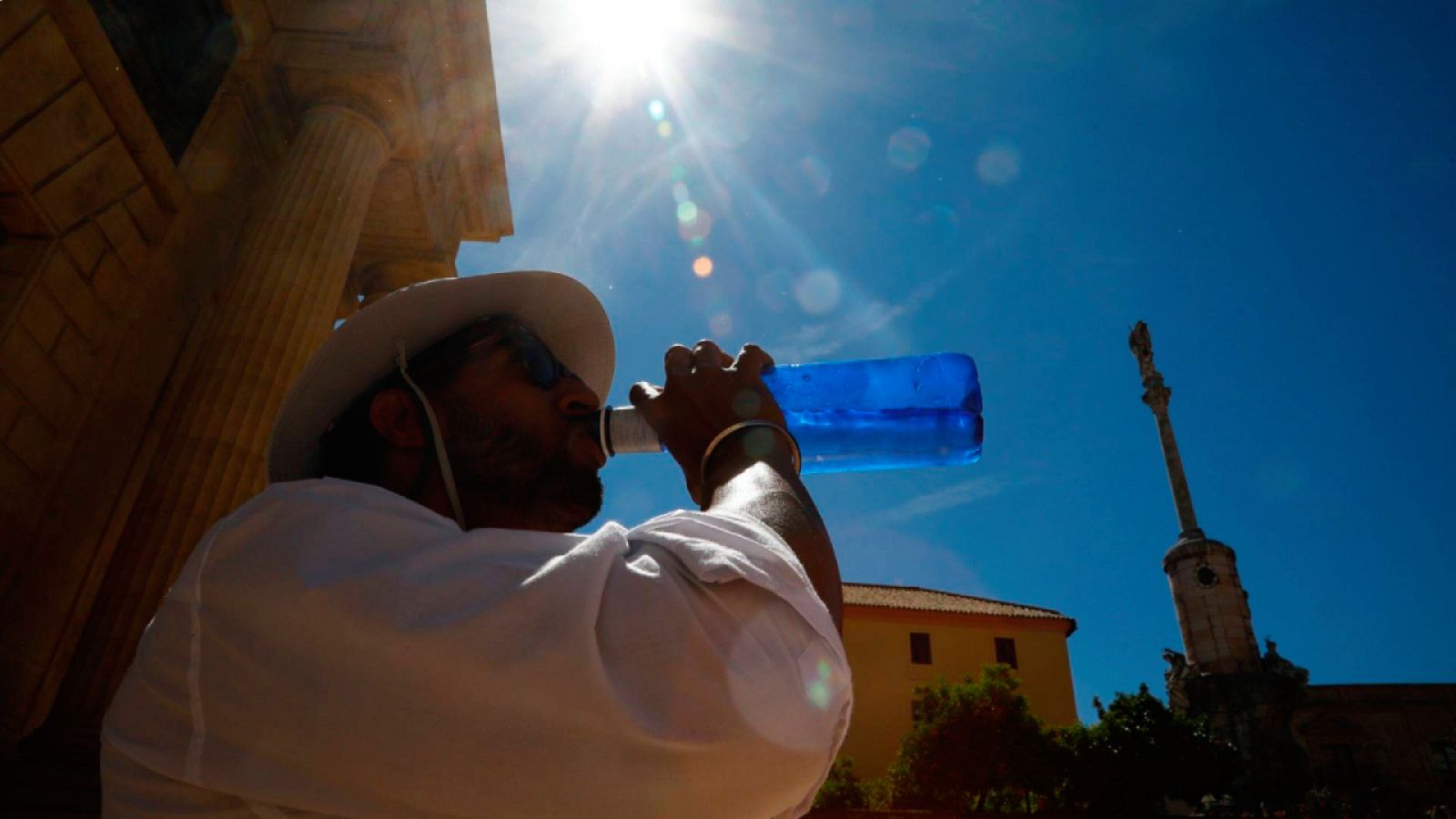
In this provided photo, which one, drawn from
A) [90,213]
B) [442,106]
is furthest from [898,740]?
[90,213]

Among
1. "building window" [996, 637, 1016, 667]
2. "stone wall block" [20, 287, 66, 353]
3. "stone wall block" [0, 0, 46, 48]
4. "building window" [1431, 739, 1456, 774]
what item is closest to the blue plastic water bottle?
"stone wall block" [0, 0, 46, 48]

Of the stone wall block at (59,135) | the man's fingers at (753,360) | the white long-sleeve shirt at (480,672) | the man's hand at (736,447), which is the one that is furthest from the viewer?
the stone wall block at (59,135)

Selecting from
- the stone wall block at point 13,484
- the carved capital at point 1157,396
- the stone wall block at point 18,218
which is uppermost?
the carved capital at point 1157,396

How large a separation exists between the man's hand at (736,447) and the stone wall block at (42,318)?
4.91m

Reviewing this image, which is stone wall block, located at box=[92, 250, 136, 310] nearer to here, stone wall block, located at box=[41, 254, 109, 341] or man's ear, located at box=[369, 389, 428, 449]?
stone wall block, located at box=[41, 254, 109, 341]

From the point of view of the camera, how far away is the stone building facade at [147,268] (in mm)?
4480

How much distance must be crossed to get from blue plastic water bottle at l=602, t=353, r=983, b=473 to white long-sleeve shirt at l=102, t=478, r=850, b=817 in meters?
1.90

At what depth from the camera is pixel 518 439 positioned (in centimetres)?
173

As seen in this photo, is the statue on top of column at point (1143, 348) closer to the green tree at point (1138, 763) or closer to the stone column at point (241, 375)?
the green tree at point (1138, 763)

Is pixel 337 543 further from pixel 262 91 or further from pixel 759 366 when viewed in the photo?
pixel 262 91

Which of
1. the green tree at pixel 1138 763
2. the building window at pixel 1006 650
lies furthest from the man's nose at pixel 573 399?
the building window at pixel 1006 650

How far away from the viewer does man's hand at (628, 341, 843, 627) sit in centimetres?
111

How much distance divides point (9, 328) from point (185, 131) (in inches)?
98.8

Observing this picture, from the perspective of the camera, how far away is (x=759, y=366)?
5.16 feet
